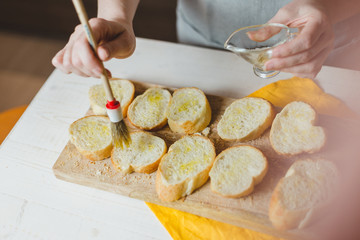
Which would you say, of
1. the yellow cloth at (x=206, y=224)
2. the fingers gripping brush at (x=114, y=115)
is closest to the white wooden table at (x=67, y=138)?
the yellow cloth at (x=206, y=224)

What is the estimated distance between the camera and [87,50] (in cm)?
117

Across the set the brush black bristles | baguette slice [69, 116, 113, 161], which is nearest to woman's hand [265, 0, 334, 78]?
the brush black bristles

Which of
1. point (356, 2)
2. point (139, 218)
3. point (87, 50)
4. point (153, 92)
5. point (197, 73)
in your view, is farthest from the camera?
point (197, 73)

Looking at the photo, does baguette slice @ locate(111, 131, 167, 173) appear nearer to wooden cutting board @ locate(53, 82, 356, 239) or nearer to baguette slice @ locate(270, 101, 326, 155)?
wooden cutting board @ locate(53, 82, 356, 239)

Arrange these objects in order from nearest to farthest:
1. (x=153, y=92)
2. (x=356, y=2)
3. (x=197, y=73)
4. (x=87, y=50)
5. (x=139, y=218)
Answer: (x=87, y=50), (x=139, y=218), (x=356, y=2), (x=153, y=92), (x=197, y=73)

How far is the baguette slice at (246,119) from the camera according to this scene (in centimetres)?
139

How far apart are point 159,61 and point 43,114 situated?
72 centimetres

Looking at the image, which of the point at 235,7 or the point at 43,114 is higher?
the point at 235,7

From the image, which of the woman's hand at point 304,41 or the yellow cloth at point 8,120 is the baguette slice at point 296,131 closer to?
the woman's hand at point 304,41

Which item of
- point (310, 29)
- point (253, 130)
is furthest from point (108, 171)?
point (310, 29)

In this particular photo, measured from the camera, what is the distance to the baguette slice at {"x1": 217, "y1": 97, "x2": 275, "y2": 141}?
1391 millimetres

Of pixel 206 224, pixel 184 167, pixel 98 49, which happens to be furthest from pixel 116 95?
pixel 206 224

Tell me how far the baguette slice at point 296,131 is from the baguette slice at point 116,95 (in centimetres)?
72

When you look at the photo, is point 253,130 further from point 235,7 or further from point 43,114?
point 43,114
